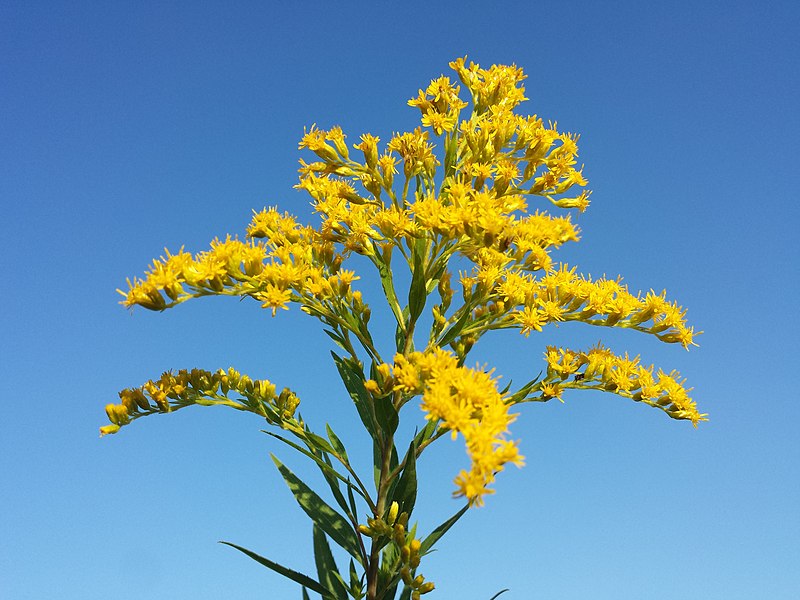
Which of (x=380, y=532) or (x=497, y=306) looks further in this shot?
(x=497, y=306)

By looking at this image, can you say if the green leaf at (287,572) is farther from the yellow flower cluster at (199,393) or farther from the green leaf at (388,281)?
the green leaf at (388,281)

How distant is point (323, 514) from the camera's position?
4695 mm

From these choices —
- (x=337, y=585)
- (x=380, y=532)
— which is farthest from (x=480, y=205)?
(x=337, y=585)

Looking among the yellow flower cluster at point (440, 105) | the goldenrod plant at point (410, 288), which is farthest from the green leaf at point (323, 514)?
the yellow flower cluster at point (440, 105)

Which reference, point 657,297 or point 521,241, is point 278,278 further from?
point 657,297

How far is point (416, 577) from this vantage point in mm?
4137

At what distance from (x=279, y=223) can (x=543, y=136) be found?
2040mm

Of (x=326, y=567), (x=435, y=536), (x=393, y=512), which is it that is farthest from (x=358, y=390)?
(x=326, y=567)

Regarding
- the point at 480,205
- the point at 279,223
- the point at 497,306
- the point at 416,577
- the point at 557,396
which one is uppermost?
the point at 279,223

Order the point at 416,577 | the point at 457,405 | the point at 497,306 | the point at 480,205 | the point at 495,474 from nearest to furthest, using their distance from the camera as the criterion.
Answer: the point at 495,474
the point at 457,405
the point at 416,577
the point at 480,205
the point at 497,306

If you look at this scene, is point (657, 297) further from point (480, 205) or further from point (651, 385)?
point (480, 205)

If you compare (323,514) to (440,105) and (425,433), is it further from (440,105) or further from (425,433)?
(440,105)

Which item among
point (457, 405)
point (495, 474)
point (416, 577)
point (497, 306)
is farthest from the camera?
point (497, 306)

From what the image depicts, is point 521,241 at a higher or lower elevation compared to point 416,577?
higher
